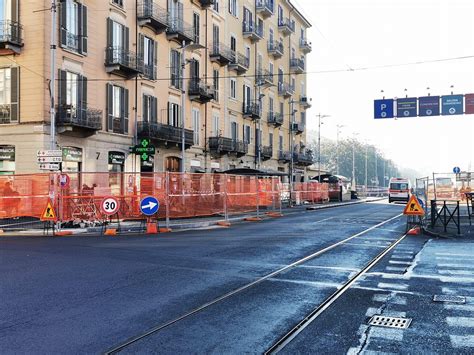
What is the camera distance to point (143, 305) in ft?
22.0

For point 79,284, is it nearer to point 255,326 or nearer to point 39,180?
point 255,326

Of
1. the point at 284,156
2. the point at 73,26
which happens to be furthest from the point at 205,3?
the point at 284,156

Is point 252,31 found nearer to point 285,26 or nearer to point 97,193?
point 285,26

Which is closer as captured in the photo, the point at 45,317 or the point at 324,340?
the point at 324,340

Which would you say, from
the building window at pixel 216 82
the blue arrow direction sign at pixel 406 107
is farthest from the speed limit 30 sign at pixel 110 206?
the blue arrow direction sign at pixel 406 107

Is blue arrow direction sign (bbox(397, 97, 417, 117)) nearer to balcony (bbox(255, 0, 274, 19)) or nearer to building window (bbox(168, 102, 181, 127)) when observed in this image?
building window (bbox(168, 102, 181, 127))

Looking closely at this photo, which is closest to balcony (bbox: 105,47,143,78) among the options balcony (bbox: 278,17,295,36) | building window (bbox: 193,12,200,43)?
building window (bbox: 193,12,200,43)

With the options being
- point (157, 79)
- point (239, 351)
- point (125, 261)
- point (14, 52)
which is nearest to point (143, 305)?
point (239, 351)

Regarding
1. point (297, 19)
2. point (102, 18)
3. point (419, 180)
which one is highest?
point (297, 19)

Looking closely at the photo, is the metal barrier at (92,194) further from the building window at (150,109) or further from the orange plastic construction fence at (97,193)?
the building window at (150,109)

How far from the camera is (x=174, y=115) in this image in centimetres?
3462

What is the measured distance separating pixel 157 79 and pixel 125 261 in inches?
922

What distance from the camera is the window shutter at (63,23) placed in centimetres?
2400

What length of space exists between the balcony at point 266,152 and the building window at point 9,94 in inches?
1121
